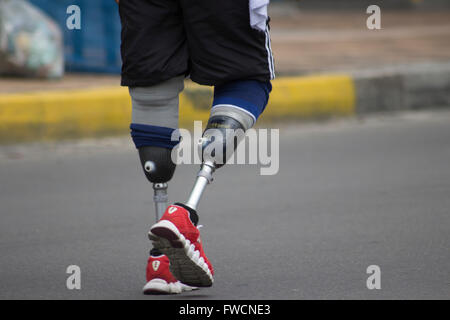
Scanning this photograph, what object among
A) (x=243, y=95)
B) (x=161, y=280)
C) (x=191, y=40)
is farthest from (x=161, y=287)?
(x=191, y=40)

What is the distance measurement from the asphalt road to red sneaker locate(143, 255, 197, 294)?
0.12ft

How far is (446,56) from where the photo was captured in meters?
8.88

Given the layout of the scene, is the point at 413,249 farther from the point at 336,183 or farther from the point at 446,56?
the point at 446,56

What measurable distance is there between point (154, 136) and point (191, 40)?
0.33 meters

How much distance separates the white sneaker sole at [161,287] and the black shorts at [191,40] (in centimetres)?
61

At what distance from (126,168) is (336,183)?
4.16 feet

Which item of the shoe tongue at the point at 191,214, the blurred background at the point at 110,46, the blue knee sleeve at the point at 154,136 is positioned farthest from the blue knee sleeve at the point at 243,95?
the blurred background at the point at 110,46

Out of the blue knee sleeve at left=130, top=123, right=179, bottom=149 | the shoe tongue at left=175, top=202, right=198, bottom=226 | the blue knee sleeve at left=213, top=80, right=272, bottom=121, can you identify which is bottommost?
the shoe tongue at left=175, top=202, right=198, bottom=226

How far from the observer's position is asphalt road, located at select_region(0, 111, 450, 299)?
9.91 feet

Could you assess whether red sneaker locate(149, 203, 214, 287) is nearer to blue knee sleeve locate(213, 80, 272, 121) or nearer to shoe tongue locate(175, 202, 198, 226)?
shoe tongue locate(175, 202, 198, 226)

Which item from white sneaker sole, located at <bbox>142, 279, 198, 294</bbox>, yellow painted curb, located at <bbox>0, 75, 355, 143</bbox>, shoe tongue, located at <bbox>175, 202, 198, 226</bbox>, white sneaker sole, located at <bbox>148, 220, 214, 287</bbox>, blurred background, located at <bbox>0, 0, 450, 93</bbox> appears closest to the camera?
white sneaker sole, located at <bbox>148, 220, 214, 287</bbox>

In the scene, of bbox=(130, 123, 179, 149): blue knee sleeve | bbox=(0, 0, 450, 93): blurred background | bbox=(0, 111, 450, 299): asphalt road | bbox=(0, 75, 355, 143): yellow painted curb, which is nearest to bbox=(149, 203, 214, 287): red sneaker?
bbox=(0, 111, 450, 299): asphalt road

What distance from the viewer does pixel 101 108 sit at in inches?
246
